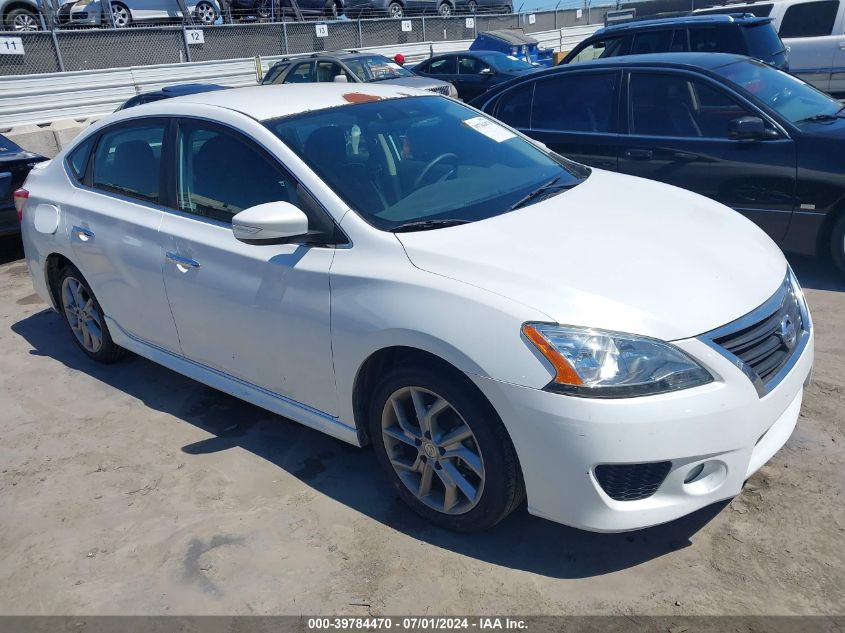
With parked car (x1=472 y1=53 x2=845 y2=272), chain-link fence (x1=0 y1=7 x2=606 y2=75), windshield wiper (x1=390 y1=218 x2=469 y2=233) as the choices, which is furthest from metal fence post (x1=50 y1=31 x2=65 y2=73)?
windshield wiper (x1=390 y1=218 x2=469 y2=233)

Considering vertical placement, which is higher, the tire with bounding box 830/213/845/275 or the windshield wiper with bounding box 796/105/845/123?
the windshield wiper with bounding box 796/105/845/123

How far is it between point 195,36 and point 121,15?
219 centimetres

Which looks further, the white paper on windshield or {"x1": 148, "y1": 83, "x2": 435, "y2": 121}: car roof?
the white paper on windshield

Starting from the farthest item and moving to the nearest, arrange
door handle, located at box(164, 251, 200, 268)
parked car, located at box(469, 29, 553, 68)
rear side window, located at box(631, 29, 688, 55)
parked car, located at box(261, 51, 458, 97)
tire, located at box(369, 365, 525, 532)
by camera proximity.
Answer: parked car, located at box(469, 29, 553, 68) → parked car, located at box(261, 51, 458, 97) → rear side window, located at box(631, 29, 688, 55) → door handle, located at box(164, 251, 200, 268) → tire, located at box(369, 365, 525, 532)

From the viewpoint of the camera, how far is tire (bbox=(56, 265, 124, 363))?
467 cm

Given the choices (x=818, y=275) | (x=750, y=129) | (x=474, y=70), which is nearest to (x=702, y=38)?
(x=750, y=129)

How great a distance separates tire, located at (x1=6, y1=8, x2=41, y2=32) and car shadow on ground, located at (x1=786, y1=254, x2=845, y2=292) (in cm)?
1737

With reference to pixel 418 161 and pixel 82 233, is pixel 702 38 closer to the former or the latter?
pixel 418 161

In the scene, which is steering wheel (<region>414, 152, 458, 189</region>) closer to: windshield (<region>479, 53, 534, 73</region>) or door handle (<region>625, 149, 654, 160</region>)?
door handle (<region>625, 149, 654, 160</region>)

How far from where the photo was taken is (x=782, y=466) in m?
3.28

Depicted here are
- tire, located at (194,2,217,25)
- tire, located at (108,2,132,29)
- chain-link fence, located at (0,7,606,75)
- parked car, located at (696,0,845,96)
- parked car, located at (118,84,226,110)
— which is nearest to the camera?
parked car, located at (118,84,226,110)

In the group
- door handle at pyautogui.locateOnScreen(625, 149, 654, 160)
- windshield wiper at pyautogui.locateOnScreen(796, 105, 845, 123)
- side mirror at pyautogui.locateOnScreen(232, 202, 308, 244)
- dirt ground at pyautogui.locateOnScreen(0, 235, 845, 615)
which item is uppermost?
side mirror at pyautogui.locateOnScreen(232, 202, 308, 244)

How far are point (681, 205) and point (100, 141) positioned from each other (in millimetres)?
3380

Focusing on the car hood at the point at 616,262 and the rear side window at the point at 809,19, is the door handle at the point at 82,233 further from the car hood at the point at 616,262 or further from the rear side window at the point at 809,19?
the rear side window at the point at 809,19
